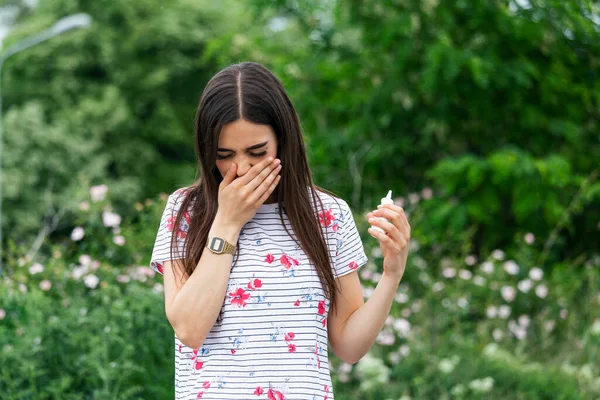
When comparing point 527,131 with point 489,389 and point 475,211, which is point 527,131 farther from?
point 489,389

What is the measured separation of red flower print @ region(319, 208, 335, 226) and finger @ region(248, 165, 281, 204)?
182 millimetres

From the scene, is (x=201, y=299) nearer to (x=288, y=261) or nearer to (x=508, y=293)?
(x=288, y=261)

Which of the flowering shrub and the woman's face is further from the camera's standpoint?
the flowering shrub

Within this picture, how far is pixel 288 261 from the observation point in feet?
6.72

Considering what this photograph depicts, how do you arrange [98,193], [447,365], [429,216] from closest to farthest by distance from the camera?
[447,365] < [98,193] < [429,216]


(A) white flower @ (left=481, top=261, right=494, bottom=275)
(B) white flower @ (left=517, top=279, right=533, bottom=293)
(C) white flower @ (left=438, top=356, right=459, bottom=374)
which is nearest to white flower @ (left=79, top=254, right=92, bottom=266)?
(C) white flower @ (left=438, top=356, right=459, bottom=374)

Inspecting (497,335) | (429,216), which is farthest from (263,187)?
(429,216)

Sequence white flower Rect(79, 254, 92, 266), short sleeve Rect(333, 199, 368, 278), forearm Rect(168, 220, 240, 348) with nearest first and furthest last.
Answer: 1. forearm Rect(168, 220, 240, 348)
2. short sleeve Rect(333, 199, 368, 278)
3. white flower Rect(79, 254, 92, 266)

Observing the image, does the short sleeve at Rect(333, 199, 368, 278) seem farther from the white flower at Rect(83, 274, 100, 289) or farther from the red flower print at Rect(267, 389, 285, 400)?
the white flower at Rect(83, 274, 100, 289)

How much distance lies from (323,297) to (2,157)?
70.4ft

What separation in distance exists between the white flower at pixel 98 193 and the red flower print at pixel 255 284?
3268 mm

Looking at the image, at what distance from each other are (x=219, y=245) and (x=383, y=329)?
3.32m

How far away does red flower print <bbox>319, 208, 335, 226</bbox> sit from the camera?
2.14 m

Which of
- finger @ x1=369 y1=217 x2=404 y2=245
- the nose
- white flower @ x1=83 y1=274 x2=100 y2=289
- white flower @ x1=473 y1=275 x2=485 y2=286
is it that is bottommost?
white flower @ x1=473 y1=275 x2=485 y2=286
